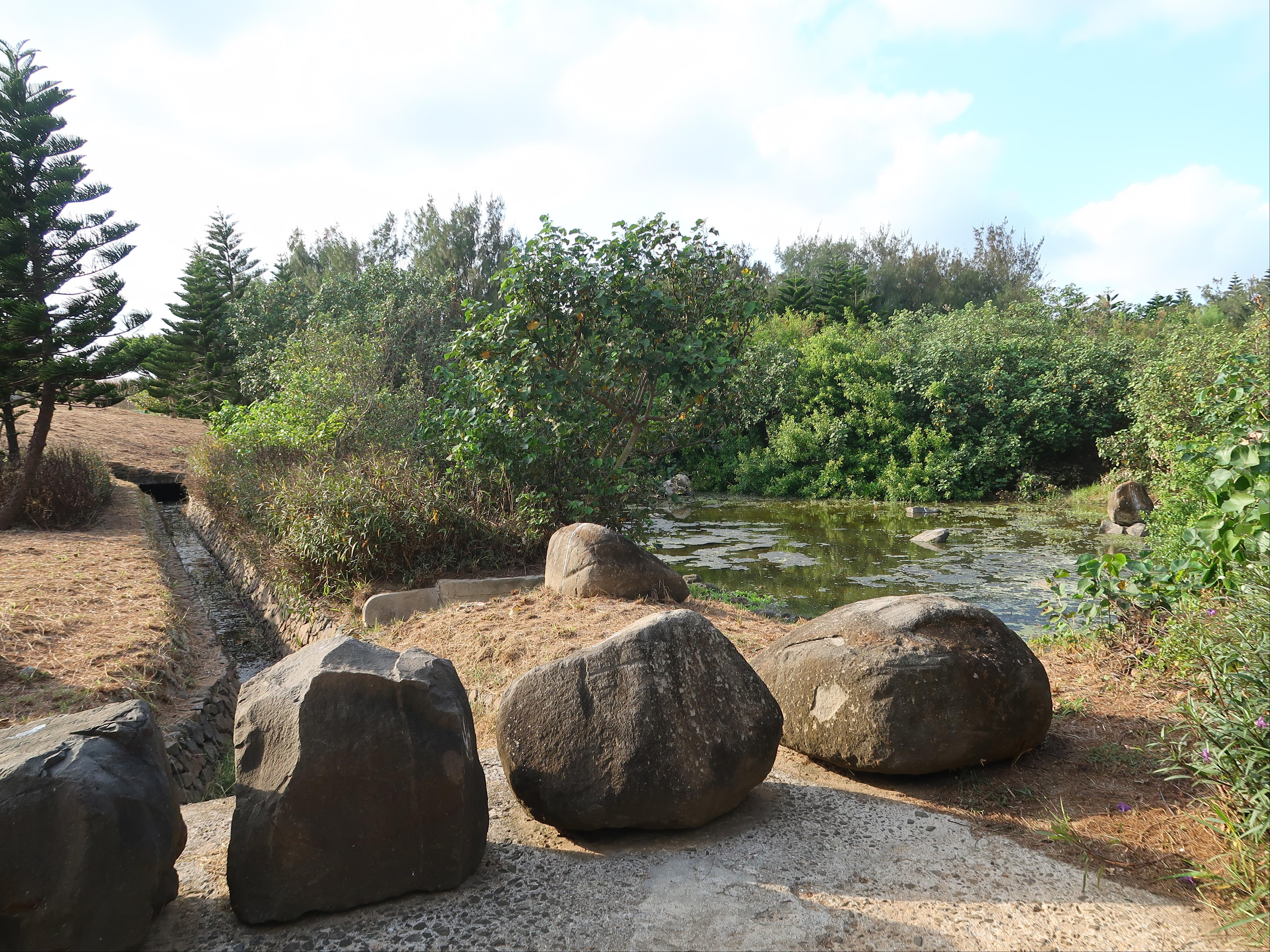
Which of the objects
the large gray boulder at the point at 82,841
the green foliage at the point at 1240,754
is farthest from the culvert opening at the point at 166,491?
the green foliage at the point at 1240,754

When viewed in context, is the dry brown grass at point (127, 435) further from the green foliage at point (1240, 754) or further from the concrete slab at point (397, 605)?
the green foliage at point (1240, 754)

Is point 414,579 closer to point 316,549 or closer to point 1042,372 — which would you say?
point 316,549

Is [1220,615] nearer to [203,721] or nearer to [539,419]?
[539,419]

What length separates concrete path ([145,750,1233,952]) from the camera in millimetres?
2621

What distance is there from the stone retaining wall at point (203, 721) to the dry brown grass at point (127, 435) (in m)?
13.0

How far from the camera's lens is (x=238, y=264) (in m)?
35.0

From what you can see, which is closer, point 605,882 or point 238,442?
point 605,882

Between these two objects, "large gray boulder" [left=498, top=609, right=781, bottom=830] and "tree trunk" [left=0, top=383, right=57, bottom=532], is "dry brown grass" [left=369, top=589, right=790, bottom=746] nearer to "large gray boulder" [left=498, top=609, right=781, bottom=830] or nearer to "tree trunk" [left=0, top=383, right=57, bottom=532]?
"large gray boulder" [left=498, top=609, right=781, bottom=830]

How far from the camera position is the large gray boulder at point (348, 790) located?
2.72 m

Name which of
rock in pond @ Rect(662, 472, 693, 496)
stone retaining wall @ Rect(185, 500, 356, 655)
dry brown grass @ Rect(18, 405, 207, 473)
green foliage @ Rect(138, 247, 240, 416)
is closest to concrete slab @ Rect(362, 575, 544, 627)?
stone retaining wall @ Rect(185, 500, 356, 655)

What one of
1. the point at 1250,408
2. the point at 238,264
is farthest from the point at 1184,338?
the point at 238,264

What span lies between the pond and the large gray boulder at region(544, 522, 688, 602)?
2.36m

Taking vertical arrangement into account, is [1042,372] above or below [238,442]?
above

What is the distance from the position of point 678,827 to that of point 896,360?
20859 millimetres
